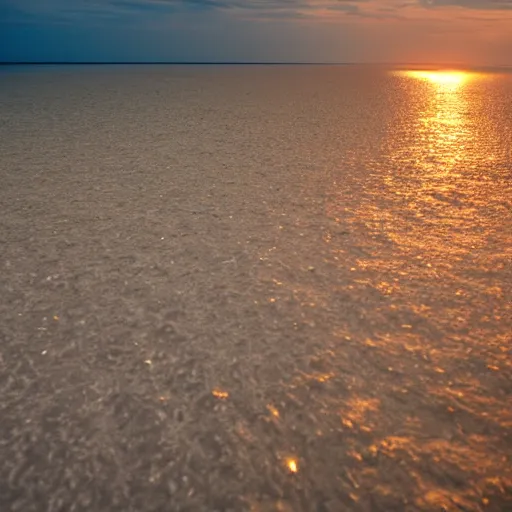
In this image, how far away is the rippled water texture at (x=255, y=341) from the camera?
868 mm

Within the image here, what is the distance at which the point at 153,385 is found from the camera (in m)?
1.09

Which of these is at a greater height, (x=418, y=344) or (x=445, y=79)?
(x=418, y=344)

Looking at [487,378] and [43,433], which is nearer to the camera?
[43,433]

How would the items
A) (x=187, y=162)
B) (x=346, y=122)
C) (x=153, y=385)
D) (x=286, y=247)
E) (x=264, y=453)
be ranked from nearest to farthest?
(x=264, y=453) < (x=153, y=385) < (x=286, y=247) < (x=187, y=162) < (x=346, y=122)

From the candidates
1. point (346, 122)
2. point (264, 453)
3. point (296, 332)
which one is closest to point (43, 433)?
point (264, 453)

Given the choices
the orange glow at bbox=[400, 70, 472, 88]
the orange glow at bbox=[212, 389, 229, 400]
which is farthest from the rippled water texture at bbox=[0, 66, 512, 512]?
the orange glow at bbox=[400, 70, 472, 88]

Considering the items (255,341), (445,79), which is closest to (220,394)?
(255,341)

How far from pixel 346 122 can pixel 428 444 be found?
14.1ft

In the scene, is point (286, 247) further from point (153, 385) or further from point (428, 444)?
point (428, 444)

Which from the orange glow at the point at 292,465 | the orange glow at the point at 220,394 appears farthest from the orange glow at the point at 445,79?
the orange glow at the point at 292,465

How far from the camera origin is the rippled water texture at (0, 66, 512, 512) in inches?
34.2

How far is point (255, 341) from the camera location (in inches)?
49.1

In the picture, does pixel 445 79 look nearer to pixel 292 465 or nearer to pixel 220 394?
pixel 220 394

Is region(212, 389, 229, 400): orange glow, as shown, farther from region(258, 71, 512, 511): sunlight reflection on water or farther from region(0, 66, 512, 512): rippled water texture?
region(258, 71, 512, 511): sunlight reflection on water
